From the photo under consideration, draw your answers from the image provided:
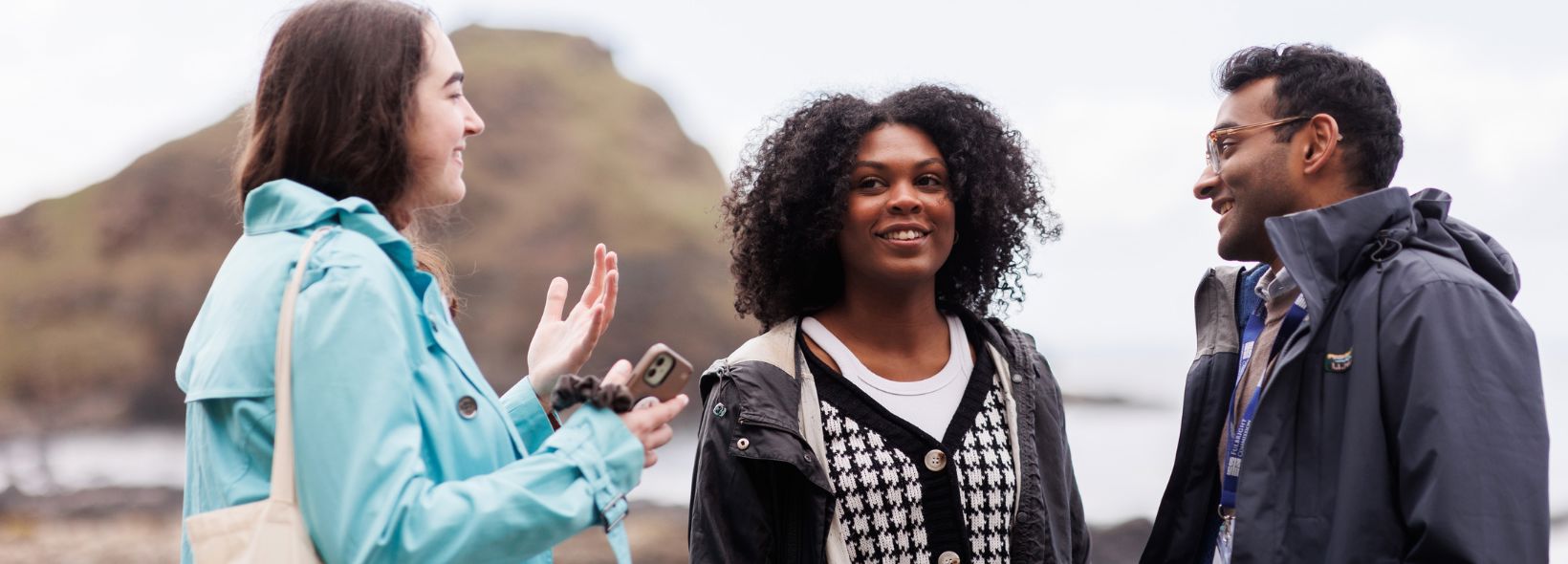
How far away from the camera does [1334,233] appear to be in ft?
7.68

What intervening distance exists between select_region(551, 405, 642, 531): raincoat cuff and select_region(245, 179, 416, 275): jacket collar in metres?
0.34

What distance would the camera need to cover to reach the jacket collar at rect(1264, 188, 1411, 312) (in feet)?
7.68

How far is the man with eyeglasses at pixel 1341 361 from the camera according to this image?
207 cm

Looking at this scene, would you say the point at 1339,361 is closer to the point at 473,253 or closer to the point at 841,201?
the point at 841,201

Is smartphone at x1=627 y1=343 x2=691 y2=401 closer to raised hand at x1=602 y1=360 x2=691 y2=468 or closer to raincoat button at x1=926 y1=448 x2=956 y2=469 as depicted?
raised hand at x1=602 y1=360 x2=691 y2=468

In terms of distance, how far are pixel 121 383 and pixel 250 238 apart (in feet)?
25.1

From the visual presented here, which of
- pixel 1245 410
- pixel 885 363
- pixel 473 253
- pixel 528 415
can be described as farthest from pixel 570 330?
pixel 473 253

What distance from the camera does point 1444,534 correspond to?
6.64 ft

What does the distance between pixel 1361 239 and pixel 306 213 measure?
1.79 metres

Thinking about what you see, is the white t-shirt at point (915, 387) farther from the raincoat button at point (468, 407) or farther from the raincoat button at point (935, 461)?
the raincoat button at point (468, 407)

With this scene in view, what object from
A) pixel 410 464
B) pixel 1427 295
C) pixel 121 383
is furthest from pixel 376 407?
pixel 121 383

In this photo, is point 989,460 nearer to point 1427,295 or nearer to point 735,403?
point 735,403

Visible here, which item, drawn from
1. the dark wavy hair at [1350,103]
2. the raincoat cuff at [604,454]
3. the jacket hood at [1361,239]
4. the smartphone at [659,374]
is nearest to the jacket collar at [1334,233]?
the jacket hood at [1361,239]

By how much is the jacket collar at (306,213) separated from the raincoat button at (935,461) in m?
1.24
